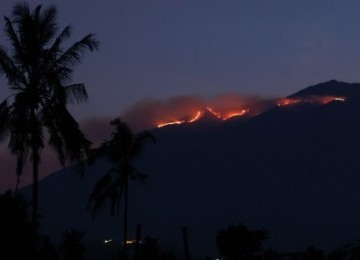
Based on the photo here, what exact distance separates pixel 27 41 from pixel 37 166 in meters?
3.62

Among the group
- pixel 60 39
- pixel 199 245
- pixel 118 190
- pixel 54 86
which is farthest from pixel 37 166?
pixel 199 245

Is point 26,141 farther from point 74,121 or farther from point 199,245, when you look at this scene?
point 199,245

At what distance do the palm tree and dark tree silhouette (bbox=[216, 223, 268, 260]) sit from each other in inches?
189

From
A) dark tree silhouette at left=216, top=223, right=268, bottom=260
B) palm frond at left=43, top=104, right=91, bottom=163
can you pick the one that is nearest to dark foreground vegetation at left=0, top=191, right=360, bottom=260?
dark tree silhouette at left=216, top=223, right=268, bottom=260

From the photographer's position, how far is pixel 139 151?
4100cm

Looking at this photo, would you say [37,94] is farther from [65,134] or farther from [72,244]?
[72,244]

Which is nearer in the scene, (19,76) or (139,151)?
(19,76)

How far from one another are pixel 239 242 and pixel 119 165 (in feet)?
22.8

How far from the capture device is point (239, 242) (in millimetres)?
39531

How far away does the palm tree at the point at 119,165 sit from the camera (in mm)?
39750

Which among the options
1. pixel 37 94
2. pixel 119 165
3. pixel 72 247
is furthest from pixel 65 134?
pixel 72 247

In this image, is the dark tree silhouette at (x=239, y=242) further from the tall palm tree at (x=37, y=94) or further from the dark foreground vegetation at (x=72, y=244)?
the tall palm tree at (x=37, y=94)

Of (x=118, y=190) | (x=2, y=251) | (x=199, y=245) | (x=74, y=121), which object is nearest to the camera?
(x=2, y=251)

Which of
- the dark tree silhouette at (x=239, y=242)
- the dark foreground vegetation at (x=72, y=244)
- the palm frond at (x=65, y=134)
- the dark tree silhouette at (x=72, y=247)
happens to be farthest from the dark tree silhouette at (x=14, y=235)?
the dark tree silhouette at (x=72, y=247)
